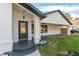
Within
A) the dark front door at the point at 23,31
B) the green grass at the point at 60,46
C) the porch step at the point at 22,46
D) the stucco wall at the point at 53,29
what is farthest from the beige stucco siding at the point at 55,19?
the dark front door at the point at 23,31

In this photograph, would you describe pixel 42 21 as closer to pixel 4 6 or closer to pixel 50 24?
pixel 50 24

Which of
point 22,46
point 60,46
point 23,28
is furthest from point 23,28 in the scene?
point 60,46

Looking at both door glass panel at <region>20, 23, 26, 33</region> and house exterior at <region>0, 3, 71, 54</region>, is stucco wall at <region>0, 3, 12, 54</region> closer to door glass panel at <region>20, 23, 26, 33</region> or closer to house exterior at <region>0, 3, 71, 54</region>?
house exterior at <region>0, 3, 71, 54</region>

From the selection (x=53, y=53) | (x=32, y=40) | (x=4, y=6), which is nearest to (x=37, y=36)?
(x=32, y=40)

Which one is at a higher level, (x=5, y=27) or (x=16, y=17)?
(x=16, y=17)

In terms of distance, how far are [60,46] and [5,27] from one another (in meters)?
1.95

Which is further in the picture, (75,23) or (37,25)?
(37,25)

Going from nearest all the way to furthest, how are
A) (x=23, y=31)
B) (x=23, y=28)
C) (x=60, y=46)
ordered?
(x=60, y=46) < (x=23, y=31) < (x=23, y=28)

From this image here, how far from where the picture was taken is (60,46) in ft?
23.3

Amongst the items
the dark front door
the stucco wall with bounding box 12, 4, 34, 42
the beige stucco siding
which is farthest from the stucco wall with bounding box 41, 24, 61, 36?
the dark front door

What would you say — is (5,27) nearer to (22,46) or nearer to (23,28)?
(22,46)

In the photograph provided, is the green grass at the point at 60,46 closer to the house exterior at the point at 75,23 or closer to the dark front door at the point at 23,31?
the house exterior at the point at 75,23

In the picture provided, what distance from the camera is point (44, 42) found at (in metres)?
7.39

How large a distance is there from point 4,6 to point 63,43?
90.5 inches
